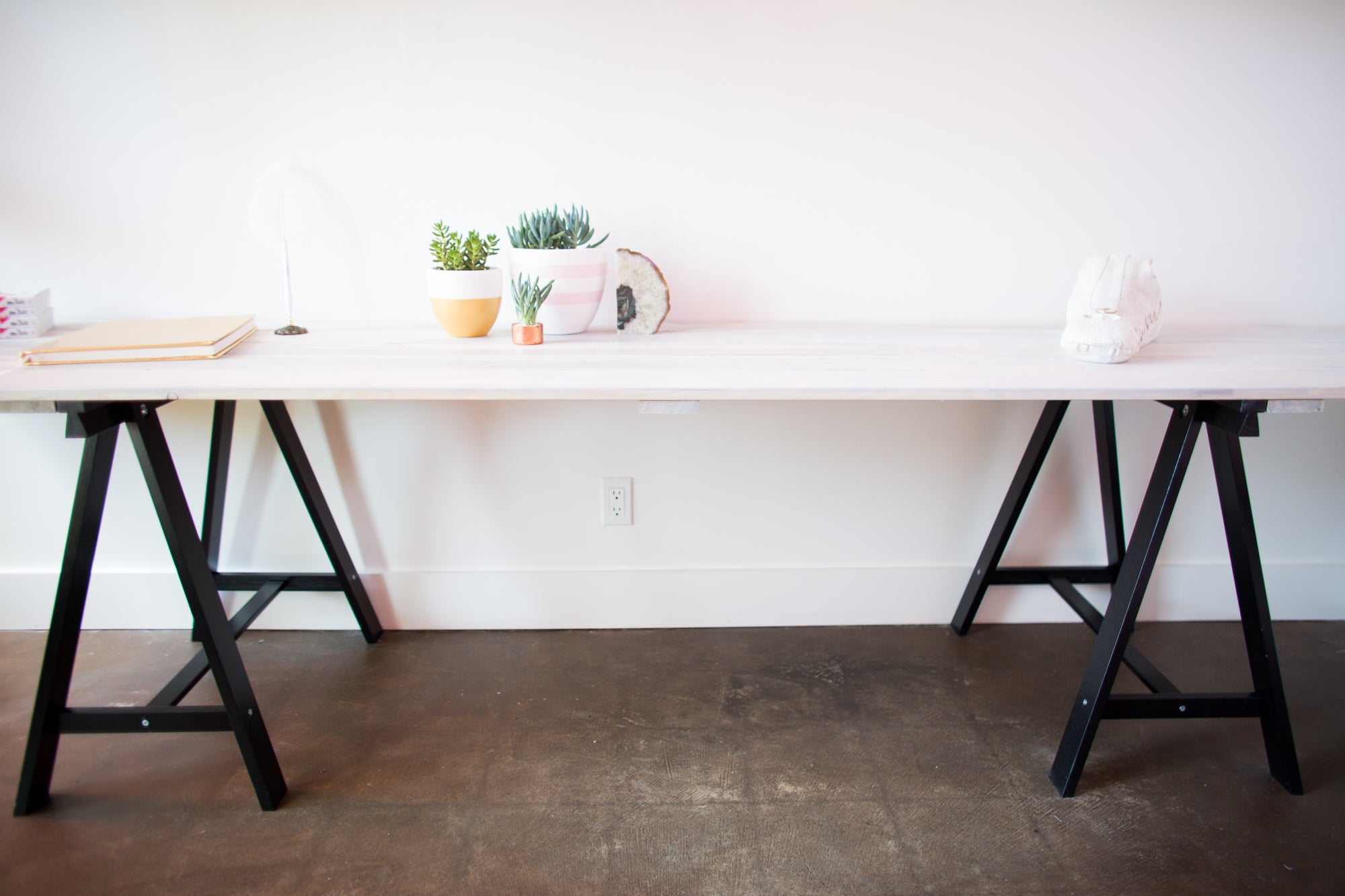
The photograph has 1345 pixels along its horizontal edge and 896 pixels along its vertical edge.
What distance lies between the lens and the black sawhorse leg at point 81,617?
1.49 metres

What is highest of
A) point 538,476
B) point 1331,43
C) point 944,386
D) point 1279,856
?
point 1331,43

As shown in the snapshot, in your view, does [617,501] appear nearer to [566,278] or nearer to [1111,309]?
[566,278]

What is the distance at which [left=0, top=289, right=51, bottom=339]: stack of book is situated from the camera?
176 centimetres

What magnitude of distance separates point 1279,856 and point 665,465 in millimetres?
1433

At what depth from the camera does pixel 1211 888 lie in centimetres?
143

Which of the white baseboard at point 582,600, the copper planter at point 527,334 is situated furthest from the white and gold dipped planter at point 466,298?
the white baseboard at point 582,600

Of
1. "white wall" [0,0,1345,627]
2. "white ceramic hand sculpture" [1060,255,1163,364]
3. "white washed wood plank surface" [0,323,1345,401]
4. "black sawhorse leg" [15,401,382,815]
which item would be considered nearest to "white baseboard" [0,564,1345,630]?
"white wall" [0,0,1345,627]

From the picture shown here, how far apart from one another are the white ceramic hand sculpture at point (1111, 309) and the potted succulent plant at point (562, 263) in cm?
97

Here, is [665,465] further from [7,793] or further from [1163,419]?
[7,793]

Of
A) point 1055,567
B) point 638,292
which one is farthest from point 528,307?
point 1055,567

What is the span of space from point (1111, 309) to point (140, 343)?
179cm

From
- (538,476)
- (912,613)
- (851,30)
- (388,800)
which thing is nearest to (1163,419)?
(912,613)

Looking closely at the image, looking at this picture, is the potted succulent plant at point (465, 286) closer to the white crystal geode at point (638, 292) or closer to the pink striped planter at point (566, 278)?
the pink striped planter at point (566, 278)

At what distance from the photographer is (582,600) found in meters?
2.20
